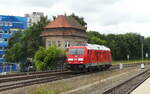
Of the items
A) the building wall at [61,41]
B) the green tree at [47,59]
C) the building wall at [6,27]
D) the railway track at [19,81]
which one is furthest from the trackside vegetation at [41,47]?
the railway track at [19,81]

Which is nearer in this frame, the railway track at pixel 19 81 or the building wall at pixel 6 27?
the railway track at pixel 19 81

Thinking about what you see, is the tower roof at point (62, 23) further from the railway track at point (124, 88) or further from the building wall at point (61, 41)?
the railway track at point (124, 88)

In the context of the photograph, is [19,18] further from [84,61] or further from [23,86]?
[23,86]

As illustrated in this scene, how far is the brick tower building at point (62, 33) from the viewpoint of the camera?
294 ft

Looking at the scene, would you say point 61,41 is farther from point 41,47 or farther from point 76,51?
point 76,51

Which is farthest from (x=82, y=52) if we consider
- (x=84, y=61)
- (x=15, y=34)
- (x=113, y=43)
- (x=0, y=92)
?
(x=113, y=43)

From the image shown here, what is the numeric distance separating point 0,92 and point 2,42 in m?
114

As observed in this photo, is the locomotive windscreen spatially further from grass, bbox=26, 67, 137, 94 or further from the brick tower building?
the brick tower building

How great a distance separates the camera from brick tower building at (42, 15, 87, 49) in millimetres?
89750

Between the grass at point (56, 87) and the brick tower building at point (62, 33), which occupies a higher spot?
the brick tower building at point (62, 33)

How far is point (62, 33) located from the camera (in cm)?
9012

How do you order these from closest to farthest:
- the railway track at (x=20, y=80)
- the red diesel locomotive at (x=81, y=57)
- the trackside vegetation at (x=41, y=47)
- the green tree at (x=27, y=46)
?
the railway track at (x=20, y=80)
the red diesel locomotive at (x=81, y=57)
the trackside vegetation at (x=41, y=47)
the green tree at (x=27, y=46)

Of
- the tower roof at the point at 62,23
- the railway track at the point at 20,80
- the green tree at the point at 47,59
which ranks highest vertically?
the tower roof at the point at 62,23

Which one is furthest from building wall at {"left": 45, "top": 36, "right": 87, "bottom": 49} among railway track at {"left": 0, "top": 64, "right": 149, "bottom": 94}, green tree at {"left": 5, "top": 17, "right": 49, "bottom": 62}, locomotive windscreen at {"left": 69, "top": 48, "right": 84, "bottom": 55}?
railway track at {"left": 0, "top": 64, "right": 149, "bottom": 94}
